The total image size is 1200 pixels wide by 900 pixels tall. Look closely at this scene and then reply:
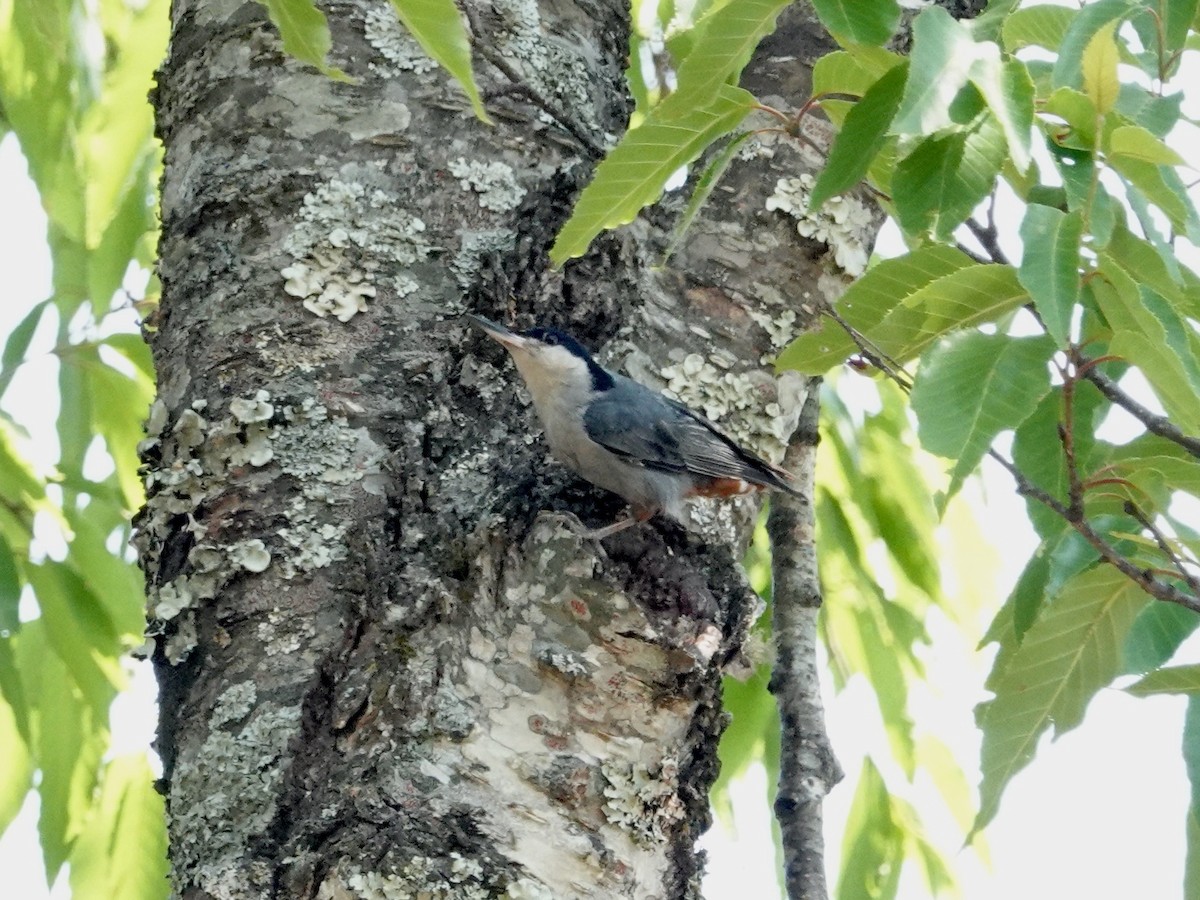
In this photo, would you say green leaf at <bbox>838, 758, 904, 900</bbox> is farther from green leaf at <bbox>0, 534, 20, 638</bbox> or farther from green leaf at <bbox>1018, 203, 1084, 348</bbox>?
green leaf at <bbox>1018, 203, 1084, 348</bbox>

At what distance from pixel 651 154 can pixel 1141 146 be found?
57cm

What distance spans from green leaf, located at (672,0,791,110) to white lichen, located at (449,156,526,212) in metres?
0.68

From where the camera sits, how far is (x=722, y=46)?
1.54 metres

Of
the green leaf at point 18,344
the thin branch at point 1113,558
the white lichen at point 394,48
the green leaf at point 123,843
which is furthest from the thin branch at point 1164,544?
the green leaf at point 18,344

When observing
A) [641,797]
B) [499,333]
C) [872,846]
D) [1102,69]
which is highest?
[1102,69]

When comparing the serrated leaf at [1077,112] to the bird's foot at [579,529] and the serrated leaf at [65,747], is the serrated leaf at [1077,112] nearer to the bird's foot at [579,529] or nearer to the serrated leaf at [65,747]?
the bird's foot at [579,529]

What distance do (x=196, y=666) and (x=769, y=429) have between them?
0.96 meters

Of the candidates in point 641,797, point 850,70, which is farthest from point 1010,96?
point 641,797

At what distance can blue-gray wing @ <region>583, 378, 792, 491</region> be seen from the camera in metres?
2.34

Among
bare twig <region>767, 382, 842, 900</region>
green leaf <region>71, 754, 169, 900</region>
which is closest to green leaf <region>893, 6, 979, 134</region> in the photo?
bare twig <region>767, 382, 842, 900</region>

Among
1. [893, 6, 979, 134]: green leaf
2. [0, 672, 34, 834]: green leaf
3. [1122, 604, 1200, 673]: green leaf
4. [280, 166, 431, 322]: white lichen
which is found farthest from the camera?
[0, 672, 34, 834]: green leaf

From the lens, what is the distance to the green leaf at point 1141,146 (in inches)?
53.2

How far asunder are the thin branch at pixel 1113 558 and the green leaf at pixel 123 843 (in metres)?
1.62

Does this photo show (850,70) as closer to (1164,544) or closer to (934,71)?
(934,71)
